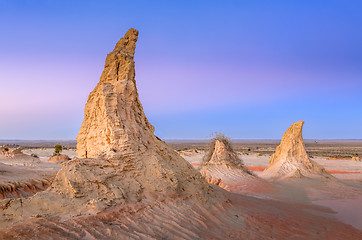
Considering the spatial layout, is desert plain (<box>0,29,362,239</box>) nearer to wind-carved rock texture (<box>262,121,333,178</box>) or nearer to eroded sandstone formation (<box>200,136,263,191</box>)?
eroded sandstone formation (<box>200,136,263,191</box>)

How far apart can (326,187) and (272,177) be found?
363 cm

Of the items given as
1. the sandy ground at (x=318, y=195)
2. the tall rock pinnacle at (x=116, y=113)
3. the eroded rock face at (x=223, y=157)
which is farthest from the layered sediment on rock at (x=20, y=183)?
the eroded rock face at (x=223, y=157)

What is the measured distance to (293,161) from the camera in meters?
18.5

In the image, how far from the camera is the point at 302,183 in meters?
15.3

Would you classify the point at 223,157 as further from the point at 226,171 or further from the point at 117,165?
the point at 117,165

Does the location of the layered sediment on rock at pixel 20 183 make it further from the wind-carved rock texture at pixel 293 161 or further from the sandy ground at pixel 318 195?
the wind-carved rock texture at pixel 293 161

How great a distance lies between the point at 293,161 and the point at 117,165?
1522 centimetres

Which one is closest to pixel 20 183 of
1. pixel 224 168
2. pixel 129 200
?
pixel 129 200

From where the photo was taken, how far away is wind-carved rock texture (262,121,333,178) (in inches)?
684

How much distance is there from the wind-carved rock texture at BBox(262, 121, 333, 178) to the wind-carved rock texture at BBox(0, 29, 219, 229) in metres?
11.3

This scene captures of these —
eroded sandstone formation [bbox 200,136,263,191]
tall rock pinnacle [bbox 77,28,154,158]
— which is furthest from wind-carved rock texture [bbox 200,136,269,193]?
tall rock pinnacle [bbox 77,28,154,158]

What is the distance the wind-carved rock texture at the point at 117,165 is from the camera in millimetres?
5066

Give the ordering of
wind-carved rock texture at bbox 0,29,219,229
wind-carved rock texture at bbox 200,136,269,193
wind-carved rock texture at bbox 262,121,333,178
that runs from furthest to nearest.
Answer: wind-carved rock texture at bbox 262,121,333,178, wind-carved rock texture at bbox 200,136,269,193, wind-carved rock texture at bbox 0,29,219,229

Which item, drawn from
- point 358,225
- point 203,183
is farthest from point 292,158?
point 203,183
